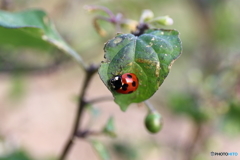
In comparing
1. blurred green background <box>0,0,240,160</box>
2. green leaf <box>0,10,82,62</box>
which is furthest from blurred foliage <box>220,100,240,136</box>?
green leaf <box>0,10,82,62</box>

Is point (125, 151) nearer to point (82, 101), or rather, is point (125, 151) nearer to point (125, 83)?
point (82, 101)

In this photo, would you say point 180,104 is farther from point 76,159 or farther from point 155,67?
point 76,159

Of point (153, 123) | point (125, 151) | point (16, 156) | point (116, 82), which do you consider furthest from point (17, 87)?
point (116, 82)

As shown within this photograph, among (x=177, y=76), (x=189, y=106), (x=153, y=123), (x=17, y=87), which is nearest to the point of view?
(x=153, y=123)

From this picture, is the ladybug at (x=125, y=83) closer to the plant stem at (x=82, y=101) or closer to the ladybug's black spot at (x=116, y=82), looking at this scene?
the ladybug's black spot at (x=116, y=82)

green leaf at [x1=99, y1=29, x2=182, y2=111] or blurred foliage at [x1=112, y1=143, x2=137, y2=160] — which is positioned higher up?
green leaf at [x1=99, y1=29, x2=182, y2=111]

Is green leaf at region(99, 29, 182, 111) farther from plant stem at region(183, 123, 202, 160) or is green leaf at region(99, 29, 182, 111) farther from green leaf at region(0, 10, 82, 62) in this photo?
plant stem at region(183, 123, 202, 160)

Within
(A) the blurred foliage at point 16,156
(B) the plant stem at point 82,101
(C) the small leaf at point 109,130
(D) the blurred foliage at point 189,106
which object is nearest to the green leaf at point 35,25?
(B) the plant stem at point 82,101
